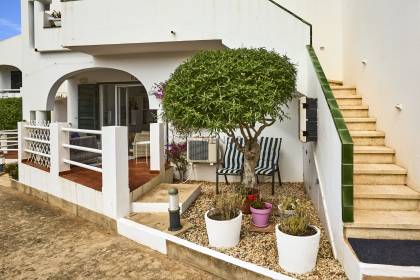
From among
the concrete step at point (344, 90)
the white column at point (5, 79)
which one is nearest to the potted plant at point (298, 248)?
the concrete step at point (344, 90)

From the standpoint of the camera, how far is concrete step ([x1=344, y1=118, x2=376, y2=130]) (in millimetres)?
5531

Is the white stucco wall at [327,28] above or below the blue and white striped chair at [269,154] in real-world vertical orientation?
above

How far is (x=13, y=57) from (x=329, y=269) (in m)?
21.4

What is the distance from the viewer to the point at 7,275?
391 centimetres

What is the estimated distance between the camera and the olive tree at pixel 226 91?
4203mm

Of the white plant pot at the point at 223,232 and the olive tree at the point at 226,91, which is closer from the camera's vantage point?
the white plant pot at the point at 223,232

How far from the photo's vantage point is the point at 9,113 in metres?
15.1

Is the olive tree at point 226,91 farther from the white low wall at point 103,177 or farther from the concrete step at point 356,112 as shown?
the concrete step at point 356,112

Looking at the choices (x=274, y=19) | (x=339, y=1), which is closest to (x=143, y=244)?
(x=274, y=19)

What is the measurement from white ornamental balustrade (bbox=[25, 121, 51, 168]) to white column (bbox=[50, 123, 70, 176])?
0.66m

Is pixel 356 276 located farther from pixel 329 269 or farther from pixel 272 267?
pixel 272 267

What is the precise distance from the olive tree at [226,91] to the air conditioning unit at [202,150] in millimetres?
2948

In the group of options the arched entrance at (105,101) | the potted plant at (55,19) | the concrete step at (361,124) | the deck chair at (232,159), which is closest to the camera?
the concrete step at (361,124)

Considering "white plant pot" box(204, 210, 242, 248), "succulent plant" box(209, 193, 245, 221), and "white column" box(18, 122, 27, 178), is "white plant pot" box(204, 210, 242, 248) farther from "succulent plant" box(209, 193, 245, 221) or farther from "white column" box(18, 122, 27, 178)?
"white column" box(18, 122, 27, 178)
